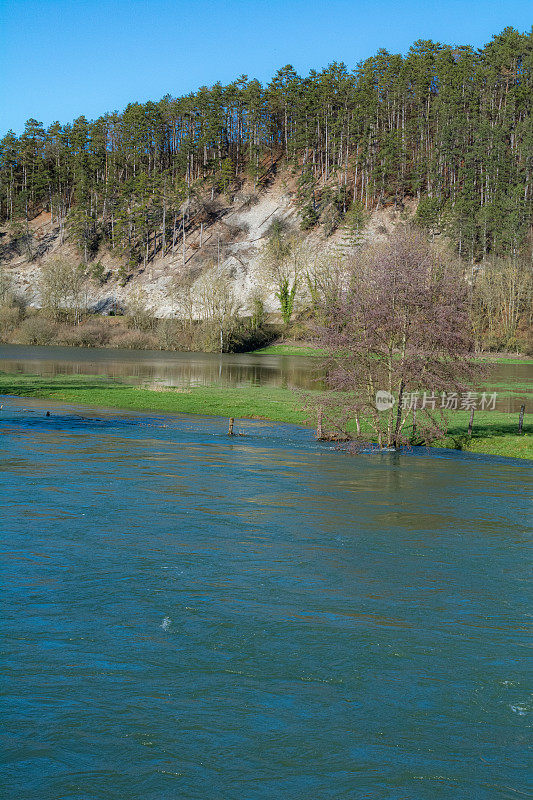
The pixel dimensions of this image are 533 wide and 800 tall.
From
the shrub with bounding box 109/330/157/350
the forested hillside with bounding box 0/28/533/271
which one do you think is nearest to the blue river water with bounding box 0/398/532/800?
the shrub with bounding box 109/330/157/350

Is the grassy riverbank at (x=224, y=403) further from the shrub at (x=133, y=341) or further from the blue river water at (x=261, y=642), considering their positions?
the shrub at (x=133, y=341)

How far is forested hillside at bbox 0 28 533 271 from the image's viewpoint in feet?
454

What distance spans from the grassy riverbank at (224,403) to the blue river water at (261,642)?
13.0m

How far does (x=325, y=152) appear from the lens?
174250 millimetres

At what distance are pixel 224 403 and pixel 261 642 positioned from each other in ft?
131

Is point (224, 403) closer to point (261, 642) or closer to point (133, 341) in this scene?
point (261, 642)

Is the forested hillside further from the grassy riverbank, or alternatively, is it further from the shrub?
the grassy riverbank

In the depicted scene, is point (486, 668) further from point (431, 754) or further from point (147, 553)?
point (147, 553)

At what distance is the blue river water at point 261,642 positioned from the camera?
10.0 m

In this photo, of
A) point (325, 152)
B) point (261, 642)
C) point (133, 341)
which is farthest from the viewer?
point (325, 152)

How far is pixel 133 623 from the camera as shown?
47.2 feet

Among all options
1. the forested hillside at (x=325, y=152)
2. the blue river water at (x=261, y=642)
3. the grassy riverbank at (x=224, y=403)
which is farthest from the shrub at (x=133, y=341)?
the blue river water at (x=261, y=642)

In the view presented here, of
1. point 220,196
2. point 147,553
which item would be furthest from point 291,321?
point 147,553


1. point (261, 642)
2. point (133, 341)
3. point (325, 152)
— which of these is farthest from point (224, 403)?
point (325, 152)
